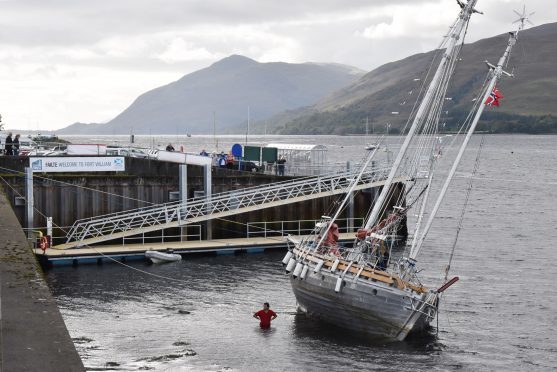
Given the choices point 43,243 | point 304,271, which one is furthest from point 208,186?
point 304,271

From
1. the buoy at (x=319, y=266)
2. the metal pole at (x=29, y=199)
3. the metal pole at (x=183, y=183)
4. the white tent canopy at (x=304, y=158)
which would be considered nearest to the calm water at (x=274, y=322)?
the buoy at (x=319, y=266)

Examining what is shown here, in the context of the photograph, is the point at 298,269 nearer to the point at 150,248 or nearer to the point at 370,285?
the point at 370,285

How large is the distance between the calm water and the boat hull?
674 mm

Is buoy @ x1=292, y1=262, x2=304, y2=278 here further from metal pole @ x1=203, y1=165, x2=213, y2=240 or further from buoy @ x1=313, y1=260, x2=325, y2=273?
metal pole @ x1=203, y1=165, x2=213, y2=240

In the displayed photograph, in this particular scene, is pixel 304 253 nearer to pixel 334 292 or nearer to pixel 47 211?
pixel 334 292

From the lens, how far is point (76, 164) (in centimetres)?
6025

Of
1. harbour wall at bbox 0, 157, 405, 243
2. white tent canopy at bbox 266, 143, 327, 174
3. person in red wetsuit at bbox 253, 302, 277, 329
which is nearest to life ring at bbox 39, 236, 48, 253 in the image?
harbour wall at bbox 0, 157, 405, 243

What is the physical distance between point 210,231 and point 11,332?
43.9 metres

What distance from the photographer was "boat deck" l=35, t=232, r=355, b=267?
174 feet

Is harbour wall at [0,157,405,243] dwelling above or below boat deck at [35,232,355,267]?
above

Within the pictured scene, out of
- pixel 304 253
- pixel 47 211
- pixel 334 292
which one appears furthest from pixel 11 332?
pixel 47 211

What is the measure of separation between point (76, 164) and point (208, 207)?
31.3 feet

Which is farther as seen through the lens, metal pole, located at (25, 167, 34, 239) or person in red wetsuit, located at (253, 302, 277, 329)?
metal pole, located at (25, 167, 34, 239)

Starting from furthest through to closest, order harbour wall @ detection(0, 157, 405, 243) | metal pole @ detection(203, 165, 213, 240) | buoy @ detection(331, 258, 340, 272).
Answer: metal pole @ detection(203, 165, 213, 240)
harbour wall @ detection(0, 157, 405, 243)
buoy @ detection(331, 258, 340, 272)
